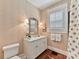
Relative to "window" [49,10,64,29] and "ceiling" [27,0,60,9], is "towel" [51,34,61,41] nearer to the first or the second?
"window" [49,10,64,29]

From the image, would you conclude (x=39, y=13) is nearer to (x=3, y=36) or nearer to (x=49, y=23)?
(x=49, y=23)

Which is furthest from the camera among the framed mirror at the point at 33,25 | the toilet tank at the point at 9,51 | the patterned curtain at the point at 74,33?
the framed mirror at the point at 33,25

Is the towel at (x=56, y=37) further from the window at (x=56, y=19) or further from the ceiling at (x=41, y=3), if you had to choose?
the ceiling at (x=41, y=3)

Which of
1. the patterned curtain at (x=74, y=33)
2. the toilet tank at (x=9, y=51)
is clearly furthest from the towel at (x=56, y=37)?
the patterned curtain at (x=74, y=33)

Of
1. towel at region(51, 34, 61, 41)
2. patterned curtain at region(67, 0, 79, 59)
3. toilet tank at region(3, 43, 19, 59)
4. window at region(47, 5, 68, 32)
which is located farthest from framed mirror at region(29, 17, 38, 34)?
patterned curtain at region(67, 0, 79, 59)

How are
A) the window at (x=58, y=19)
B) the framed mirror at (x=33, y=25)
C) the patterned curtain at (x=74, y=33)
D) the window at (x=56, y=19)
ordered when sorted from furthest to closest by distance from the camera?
the framed mirror at (x=33, y=25)
the window at (x=56, y=19)
the window at (x=58, y=19)
the patterned curtain at (x=74, y=33)

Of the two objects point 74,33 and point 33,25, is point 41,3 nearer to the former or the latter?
point 33,25

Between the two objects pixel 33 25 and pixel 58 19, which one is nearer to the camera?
pixel 58 19

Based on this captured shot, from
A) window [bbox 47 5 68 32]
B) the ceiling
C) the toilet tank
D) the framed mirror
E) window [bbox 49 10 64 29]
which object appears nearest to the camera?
the toilet tank

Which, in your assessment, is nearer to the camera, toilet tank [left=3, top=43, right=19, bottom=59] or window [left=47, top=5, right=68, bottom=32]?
toilet tank [left=3, top=43, right=19, bottom=59]

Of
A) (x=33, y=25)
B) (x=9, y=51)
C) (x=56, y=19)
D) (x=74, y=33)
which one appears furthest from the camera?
(x=33, y=25)

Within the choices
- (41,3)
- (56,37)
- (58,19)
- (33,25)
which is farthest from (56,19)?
(33,25)

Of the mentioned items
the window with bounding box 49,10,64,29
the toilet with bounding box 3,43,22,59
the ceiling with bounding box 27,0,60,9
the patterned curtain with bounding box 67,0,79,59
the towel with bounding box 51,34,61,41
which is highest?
the ceiling with bounding box 27,0,60,9

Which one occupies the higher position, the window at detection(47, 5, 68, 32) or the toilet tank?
the window at detection(47, 5, 68, 32)
